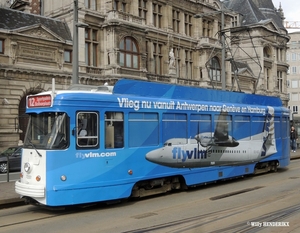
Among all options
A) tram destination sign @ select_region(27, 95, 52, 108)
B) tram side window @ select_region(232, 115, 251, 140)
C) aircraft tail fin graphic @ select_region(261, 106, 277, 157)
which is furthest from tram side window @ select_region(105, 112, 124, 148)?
aircraft tail fin graphic @ select_region(261, 106, 277, 157)

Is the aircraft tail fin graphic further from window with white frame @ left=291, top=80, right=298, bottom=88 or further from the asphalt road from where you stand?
window with white frame @ left=291, top=80, right=298, bottom=88

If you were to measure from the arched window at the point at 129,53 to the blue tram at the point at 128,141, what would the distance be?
813 inches

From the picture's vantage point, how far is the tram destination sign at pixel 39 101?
9383mm

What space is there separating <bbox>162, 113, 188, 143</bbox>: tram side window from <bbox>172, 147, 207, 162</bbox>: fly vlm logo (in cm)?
31

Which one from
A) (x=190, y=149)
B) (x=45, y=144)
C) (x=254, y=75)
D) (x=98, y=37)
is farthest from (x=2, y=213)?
(x=254, y=75)

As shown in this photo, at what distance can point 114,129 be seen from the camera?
32.7ft

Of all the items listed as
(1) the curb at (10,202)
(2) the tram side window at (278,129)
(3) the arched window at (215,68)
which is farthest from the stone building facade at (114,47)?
(1) the curb at (10,202)

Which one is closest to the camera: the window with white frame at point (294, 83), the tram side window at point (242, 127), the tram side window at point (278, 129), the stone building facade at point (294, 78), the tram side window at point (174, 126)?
the tram side window at point (174, 126)

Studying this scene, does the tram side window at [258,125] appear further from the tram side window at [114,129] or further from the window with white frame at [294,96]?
the window with white frame at [294,96]

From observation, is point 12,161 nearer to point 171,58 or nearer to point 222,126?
point 222,126

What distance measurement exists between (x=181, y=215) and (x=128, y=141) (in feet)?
7.49

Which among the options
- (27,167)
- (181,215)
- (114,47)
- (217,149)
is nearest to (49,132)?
(27,167)

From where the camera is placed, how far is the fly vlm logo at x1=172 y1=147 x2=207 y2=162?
1153cm

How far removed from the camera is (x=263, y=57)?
5506 centimetres
